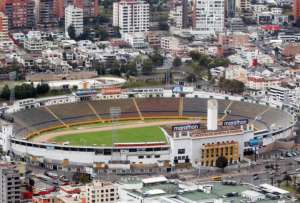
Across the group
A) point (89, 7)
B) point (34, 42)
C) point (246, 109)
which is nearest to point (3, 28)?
point (34, 42)

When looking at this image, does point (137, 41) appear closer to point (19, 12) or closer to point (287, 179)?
point (19, 12)

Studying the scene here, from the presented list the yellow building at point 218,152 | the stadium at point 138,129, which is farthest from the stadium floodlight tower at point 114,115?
the yellow building at point 218,152

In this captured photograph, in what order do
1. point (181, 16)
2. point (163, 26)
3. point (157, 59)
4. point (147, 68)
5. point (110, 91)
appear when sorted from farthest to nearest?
point (163, 26) → point (181, 16) → point (157, 59) → point (147, 68) → point (110, 91)

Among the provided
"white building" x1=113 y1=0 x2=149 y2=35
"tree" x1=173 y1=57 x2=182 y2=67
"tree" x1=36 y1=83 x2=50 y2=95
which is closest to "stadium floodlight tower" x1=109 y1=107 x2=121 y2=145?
"tree" x1=36 y1=83 x2=50 y2=95

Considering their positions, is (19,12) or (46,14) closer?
(19,12)

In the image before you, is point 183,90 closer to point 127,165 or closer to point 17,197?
point 127,165

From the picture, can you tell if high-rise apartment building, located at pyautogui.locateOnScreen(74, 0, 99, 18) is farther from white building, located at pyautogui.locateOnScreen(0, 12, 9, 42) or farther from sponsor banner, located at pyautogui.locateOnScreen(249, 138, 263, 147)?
sponsor banner, located at pyautogui.locateOnScreen(249, 138, 263, 147)

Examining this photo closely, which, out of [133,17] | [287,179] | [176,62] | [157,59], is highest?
[133,17]

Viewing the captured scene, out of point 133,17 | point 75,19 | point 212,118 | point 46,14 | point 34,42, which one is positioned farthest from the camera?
point 46,14

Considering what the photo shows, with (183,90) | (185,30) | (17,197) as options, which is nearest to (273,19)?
(185,30)
